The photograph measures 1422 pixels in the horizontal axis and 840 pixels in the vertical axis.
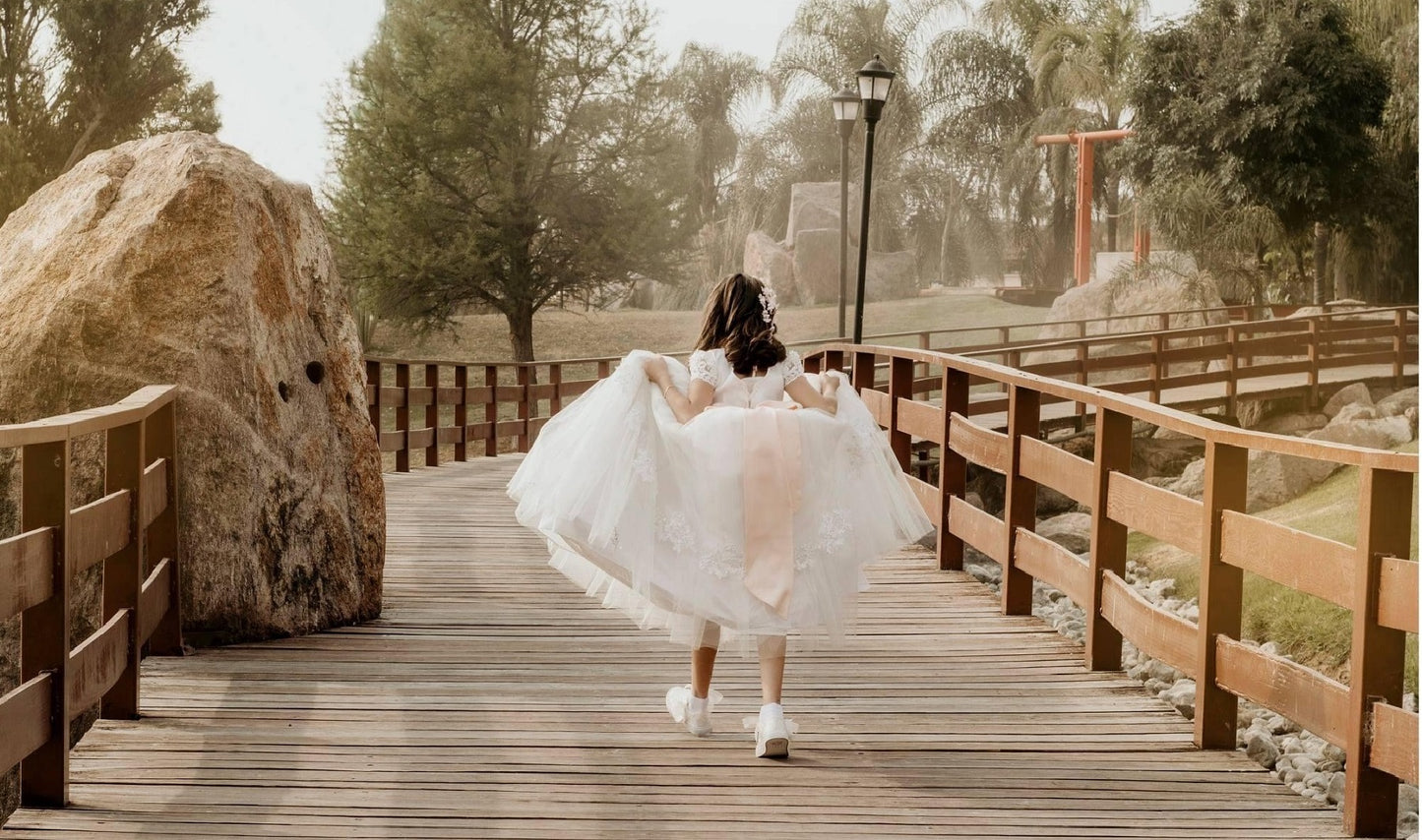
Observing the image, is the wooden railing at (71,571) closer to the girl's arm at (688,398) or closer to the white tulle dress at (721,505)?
the white tulle dress at (721,505)

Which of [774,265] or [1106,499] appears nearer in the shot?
[1106,499]

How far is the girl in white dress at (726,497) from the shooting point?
14.4ft

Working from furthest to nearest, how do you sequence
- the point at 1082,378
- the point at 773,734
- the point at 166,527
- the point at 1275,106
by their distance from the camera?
1. the point at 1275,106
2. the point at 1082,378
3. the point at 166,527
4. the point at 773,734

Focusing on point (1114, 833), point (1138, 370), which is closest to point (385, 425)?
point (1138, 370)

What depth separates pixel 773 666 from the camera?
14.4 ft

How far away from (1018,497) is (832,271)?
33700 millimetres

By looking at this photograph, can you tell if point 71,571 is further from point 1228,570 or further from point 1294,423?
point 1294,423

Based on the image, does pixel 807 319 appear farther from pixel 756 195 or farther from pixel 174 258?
pixel 174 258

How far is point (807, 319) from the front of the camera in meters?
37.4

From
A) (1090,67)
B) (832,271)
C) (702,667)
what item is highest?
(1090,67)

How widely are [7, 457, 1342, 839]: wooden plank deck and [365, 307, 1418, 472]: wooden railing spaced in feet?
27.4

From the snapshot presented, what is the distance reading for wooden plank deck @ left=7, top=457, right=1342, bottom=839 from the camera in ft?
12.4

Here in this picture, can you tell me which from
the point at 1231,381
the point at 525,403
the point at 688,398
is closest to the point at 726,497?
the point at 688,398

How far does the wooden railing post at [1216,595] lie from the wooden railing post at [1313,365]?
17.6 meters
